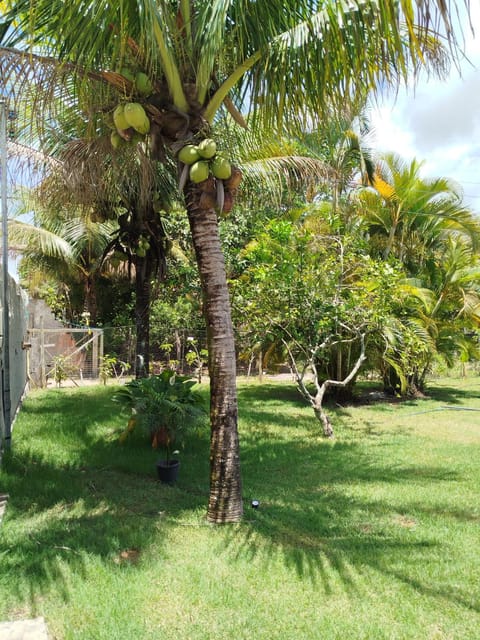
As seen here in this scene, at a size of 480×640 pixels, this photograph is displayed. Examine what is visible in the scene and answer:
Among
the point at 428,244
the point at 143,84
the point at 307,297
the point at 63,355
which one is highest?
the point at 428,244

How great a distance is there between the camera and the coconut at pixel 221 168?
4652 millimetres

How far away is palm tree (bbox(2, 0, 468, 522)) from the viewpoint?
4.27 meters

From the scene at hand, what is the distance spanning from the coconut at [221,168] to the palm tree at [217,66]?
128 mm

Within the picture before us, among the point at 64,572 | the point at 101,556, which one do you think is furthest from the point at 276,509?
the point at 64,572

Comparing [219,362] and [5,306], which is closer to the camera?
[219,362]

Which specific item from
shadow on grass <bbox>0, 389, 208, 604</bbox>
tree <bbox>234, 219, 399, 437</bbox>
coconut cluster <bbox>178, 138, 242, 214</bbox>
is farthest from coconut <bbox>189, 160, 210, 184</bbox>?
tree <bbox>234, 219, 399, 437</bbox>

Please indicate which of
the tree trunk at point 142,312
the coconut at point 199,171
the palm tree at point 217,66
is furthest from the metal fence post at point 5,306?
the coconut at point 199,171

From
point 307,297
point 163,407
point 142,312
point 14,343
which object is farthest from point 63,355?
point 163,407

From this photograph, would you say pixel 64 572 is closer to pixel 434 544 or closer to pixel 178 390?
pixel 434 544

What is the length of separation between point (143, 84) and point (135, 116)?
1.59 ft

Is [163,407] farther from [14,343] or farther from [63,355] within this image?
Result: [63,355]

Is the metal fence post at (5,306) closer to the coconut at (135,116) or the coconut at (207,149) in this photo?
the coconut at (135,116)

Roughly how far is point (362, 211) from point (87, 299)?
961cm

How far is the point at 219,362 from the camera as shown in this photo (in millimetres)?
4922
